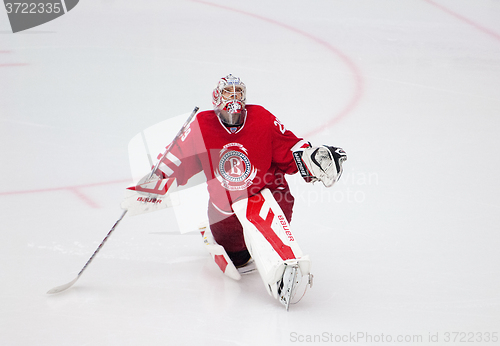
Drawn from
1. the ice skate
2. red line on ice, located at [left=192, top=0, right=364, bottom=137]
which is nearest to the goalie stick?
the ice skate

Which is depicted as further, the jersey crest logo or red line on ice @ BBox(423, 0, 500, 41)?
red line on ice @ BBox(423, 0, 500, 41)

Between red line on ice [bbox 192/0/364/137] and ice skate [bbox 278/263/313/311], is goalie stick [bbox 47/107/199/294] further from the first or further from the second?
red line on ice [bbox 192/0/364/137]

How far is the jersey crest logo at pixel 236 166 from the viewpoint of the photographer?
2848 mm

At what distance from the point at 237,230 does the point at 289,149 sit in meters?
0.50

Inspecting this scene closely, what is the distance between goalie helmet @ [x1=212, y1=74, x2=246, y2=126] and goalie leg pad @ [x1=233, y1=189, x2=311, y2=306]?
1.29ft

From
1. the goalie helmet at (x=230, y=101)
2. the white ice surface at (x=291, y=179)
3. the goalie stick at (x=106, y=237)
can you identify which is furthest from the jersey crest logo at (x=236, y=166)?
the white ice surface at (x=291, y=179)

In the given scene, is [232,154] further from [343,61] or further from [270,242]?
[343,61]

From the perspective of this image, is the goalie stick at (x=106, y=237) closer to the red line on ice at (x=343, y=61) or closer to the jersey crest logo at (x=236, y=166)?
the jersey crest logo at (x=236, y=166)

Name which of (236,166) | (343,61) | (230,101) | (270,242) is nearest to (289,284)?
(270,242)

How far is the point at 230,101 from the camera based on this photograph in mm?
2771

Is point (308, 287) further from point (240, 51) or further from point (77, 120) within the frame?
point (240, 51)

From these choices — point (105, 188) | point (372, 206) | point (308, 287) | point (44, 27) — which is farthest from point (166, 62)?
point (308, 287)

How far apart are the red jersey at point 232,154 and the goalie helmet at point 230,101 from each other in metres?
0.04

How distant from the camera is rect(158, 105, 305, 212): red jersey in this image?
2854 millimetres
